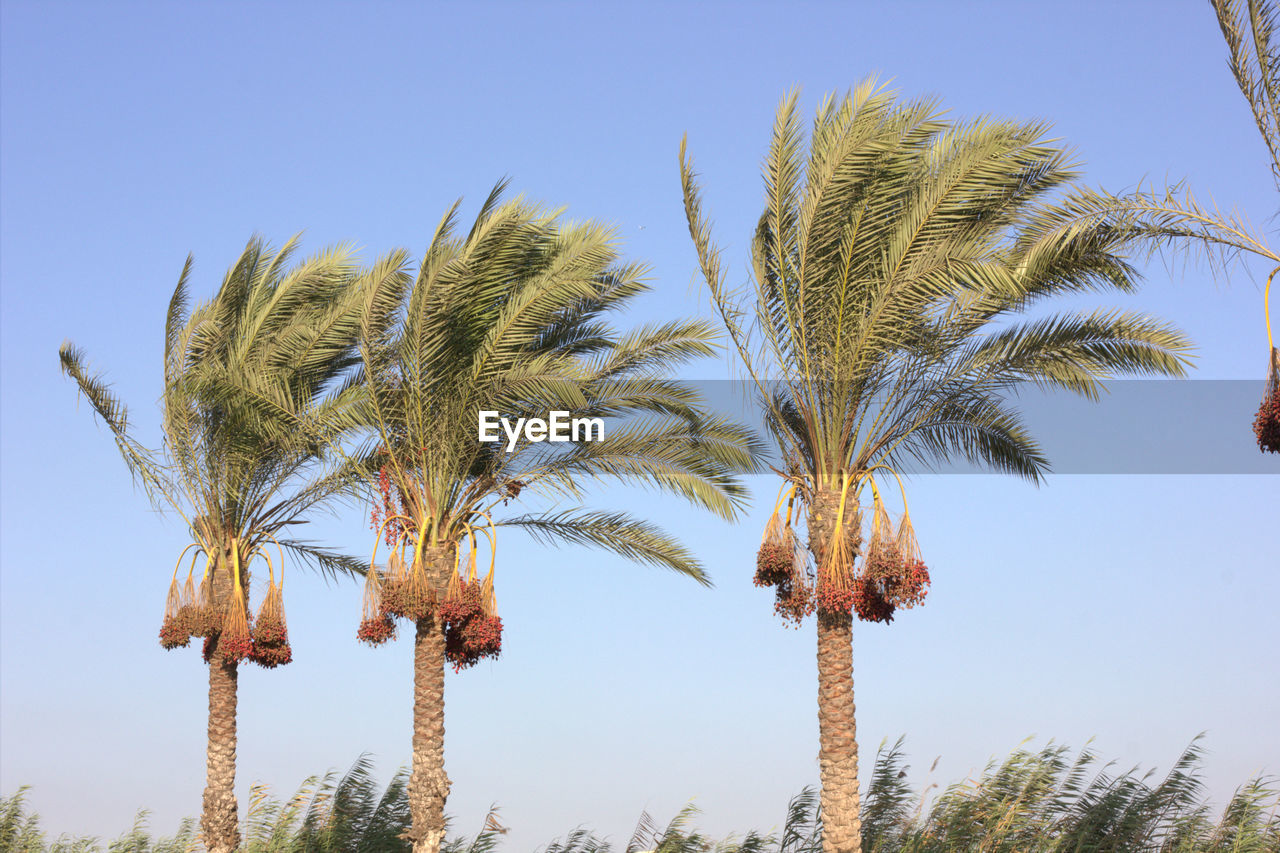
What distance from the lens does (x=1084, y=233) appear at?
13.2 metres

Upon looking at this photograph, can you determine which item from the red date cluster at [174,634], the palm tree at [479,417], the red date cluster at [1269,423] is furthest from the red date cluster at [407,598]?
the red date cluster at [1269,423]

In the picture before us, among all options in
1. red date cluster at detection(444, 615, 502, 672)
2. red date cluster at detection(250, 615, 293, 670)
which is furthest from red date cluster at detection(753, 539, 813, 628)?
red date cluster at detection(250, 615, 293, 670)

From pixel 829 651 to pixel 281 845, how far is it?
33.0ft

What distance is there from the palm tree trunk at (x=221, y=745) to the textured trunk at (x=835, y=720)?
10.0 metres

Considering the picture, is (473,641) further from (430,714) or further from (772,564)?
(772,564)

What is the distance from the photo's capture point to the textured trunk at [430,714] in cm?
1741

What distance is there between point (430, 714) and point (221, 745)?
5029 mm

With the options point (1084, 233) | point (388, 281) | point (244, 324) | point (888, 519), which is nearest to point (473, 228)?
point (388, 281)

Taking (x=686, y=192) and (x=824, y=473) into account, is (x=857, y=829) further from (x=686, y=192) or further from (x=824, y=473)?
(x=686, y=192)

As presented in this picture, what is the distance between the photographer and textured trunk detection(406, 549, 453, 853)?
57.1ft

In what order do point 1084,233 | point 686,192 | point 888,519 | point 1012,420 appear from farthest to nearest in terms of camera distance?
point 1012,420 → point 686,192 → point 888,519 → point 1084,233

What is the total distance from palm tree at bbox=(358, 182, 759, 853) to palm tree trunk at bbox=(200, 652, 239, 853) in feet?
15.3

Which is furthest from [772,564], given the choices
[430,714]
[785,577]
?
[430,714]

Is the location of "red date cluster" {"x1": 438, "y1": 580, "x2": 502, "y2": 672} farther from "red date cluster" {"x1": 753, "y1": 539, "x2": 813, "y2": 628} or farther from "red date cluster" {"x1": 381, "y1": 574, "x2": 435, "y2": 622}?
"red date cluster" {"x1": 753, "y1": 539, "x2": 813, "y2": 628}
